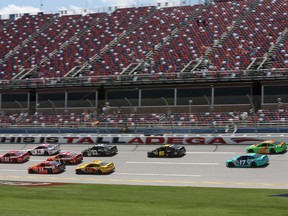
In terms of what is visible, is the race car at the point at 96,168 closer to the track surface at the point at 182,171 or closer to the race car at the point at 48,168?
the track surface at the point at 182,171

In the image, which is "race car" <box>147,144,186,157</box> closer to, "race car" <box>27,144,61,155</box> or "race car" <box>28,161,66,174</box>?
"race car" <box>28,161,66,174</box>

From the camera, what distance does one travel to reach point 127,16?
270 ft

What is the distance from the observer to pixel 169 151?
46.7 meters

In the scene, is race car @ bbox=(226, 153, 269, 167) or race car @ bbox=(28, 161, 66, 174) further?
race car @ bbox=(28, 161, 66, 174)

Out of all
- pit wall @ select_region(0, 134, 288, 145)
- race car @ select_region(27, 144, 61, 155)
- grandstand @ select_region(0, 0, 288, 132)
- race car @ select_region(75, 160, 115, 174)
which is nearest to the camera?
race car @ select_region(75, 160, 115, 174)

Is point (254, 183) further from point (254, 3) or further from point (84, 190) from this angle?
point (254, 3)

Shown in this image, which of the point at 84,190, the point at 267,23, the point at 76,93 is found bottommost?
the point at 84,190

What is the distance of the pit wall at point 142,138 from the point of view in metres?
48.4

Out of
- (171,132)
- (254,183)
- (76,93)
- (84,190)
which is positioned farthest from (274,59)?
(84,190)

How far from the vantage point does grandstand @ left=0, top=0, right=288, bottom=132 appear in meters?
58.6

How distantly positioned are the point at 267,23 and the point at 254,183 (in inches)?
1572

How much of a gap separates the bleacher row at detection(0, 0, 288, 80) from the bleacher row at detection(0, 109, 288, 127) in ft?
20.8

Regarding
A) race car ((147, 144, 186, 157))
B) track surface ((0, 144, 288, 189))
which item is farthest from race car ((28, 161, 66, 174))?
race car ((147, 144, 186, 157))

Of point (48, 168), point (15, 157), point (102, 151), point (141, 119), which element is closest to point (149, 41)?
point (141, 119)
